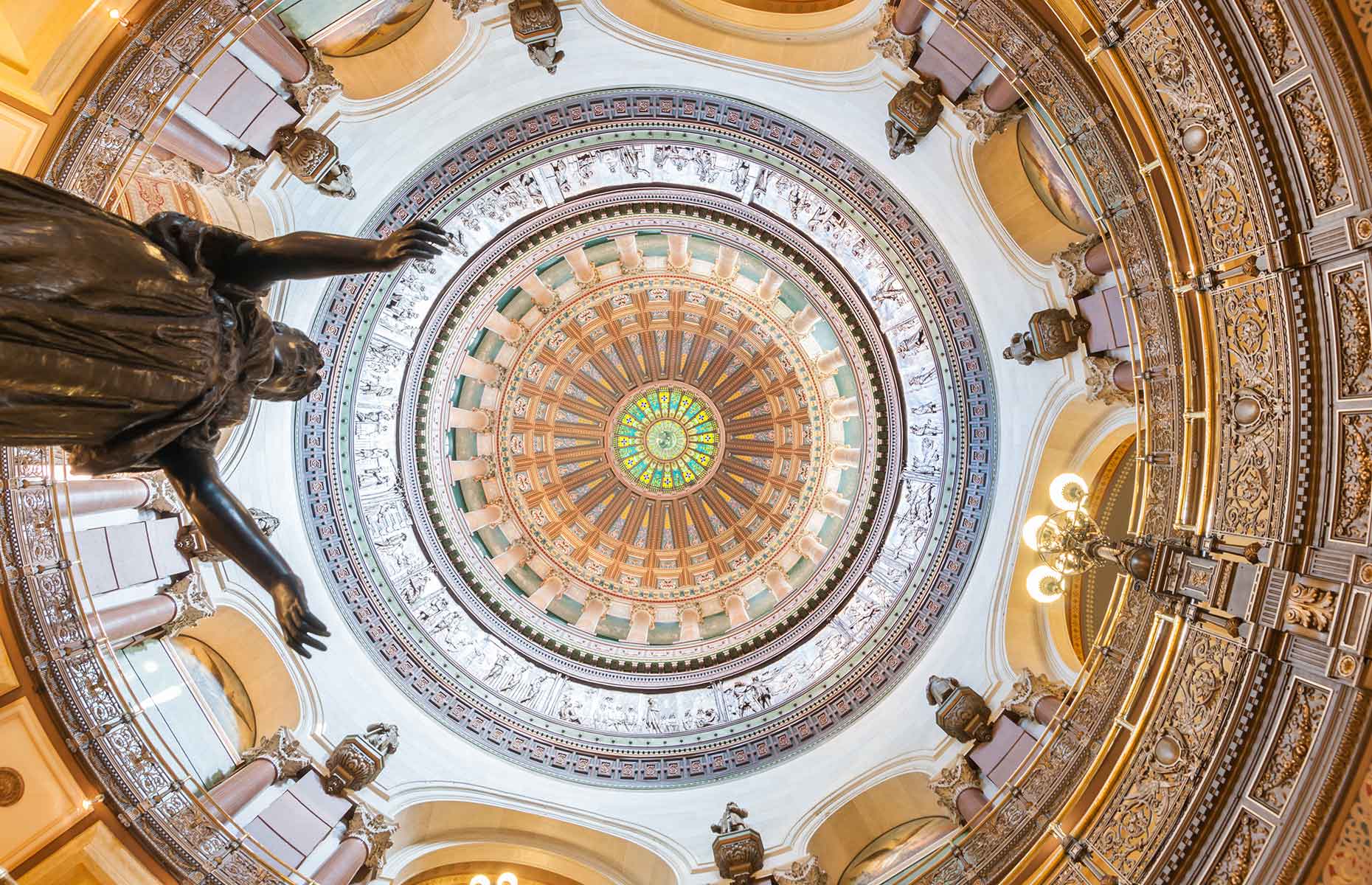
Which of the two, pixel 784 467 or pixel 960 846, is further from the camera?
pixel 784 467

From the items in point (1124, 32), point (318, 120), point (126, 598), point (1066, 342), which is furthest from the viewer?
point (318, 120)

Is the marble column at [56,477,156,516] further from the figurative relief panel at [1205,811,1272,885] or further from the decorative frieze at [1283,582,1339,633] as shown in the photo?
the figurative relief panel at [1205,811,1272,885]

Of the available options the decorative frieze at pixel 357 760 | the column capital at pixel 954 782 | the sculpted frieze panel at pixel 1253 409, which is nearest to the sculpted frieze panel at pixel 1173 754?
the sculpted frieze panel at pixel 1253 409

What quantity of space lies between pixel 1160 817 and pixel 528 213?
46.8ft

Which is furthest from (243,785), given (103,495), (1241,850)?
(1241,850)

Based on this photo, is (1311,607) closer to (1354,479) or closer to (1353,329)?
(1354,479)

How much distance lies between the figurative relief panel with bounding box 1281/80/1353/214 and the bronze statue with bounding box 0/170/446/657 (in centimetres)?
786

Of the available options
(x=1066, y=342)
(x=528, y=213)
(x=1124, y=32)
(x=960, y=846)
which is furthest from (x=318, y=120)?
(x=960, y=846)

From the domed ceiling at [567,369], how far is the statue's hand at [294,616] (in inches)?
326

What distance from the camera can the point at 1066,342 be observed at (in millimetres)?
10336

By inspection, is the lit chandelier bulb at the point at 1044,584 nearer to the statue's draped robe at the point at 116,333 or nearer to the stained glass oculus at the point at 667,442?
the statue's draped robe at the point at 116,333

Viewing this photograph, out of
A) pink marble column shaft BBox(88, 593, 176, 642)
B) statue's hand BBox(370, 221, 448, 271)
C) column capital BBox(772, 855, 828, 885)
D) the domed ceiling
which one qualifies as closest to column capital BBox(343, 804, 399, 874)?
the domed ceiling

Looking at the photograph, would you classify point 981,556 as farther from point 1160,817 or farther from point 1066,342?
point 1160,817

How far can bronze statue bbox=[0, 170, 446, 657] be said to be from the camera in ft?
14.3
